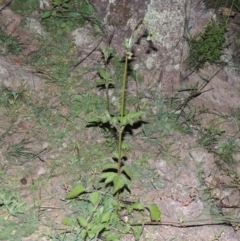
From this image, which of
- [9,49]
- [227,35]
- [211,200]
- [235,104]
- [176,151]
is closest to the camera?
[211,200]

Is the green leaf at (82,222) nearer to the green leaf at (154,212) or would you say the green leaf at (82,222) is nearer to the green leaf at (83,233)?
the green leaf at (83,233)

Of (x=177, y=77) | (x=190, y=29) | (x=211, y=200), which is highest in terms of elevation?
(x=190, y=29)

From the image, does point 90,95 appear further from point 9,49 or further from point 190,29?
point 190,29

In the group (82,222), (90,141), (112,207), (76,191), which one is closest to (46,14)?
(90,141)

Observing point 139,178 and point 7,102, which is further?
point 7,102

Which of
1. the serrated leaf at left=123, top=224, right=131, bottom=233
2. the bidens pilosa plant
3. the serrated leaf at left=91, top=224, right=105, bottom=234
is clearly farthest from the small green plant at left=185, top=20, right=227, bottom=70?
the serrated leaf at left=91, top=224, right=105, bottom=234

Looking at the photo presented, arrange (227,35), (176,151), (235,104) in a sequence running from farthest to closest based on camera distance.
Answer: (227,35) → (235,104) → (176,151)

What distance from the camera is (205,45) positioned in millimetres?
3721

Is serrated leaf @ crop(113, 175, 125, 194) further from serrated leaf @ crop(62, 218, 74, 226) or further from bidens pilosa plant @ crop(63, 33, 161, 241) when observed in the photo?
serrated leaf @ crop(62, 218, 74, 226)

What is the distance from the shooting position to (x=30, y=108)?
3.17 m

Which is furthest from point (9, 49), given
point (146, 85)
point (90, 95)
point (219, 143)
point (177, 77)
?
point (219, 143)

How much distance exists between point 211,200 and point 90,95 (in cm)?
110

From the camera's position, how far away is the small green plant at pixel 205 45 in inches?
145

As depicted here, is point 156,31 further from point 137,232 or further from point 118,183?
point 137,232
